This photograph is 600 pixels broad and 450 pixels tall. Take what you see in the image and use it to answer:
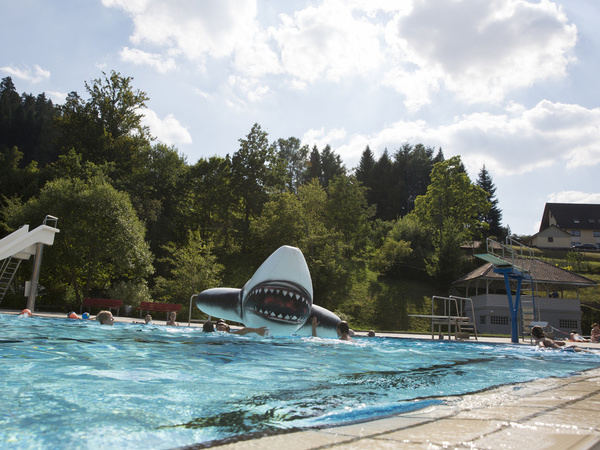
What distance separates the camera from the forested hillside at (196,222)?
25.9m

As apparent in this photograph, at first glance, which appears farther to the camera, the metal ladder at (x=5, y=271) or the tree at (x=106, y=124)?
the tree at (x=106, y=124)

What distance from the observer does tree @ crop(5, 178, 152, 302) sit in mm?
25422

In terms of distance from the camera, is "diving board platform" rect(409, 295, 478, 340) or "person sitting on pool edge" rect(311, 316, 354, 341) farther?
"diving board platform" rect(409, 295, 478, 340)

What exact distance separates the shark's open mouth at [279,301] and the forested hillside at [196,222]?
51.1 ft

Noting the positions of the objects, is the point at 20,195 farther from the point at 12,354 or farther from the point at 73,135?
the point at 12,354

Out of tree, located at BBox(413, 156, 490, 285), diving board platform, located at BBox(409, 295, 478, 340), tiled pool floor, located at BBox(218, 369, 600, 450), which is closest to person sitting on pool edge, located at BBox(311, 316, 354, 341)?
diving board platform, located at BBox(409, 295, 478, 340)

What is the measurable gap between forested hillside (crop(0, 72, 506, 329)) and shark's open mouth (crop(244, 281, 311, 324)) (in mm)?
15590

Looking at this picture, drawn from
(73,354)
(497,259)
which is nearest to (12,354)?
(73,354)

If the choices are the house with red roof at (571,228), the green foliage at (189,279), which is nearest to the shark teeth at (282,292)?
the green foliage at (189,279)

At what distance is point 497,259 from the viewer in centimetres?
1836

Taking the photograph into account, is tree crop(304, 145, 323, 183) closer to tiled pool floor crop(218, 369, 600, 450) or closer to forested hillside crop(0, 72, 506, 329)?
forested hillside crop(0, 72, 506, 329)

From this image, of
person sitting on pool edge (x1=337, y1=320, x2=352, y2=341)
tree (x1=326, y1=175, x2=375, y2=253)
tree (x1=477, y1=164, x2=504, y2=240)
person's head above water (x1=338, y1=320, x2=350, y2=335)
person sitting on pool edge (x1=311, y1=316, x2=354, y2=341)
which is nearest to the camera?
person sitting on pool edge (x1=311, y1=316, x2=354, y2=341)

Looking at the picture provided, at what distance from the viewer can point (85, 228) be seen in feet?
83.6

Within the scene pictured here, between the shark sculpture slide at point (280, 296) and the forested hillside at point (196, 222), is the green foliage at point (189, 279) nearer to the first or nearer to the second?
the forested hillside at point (196, 222)
